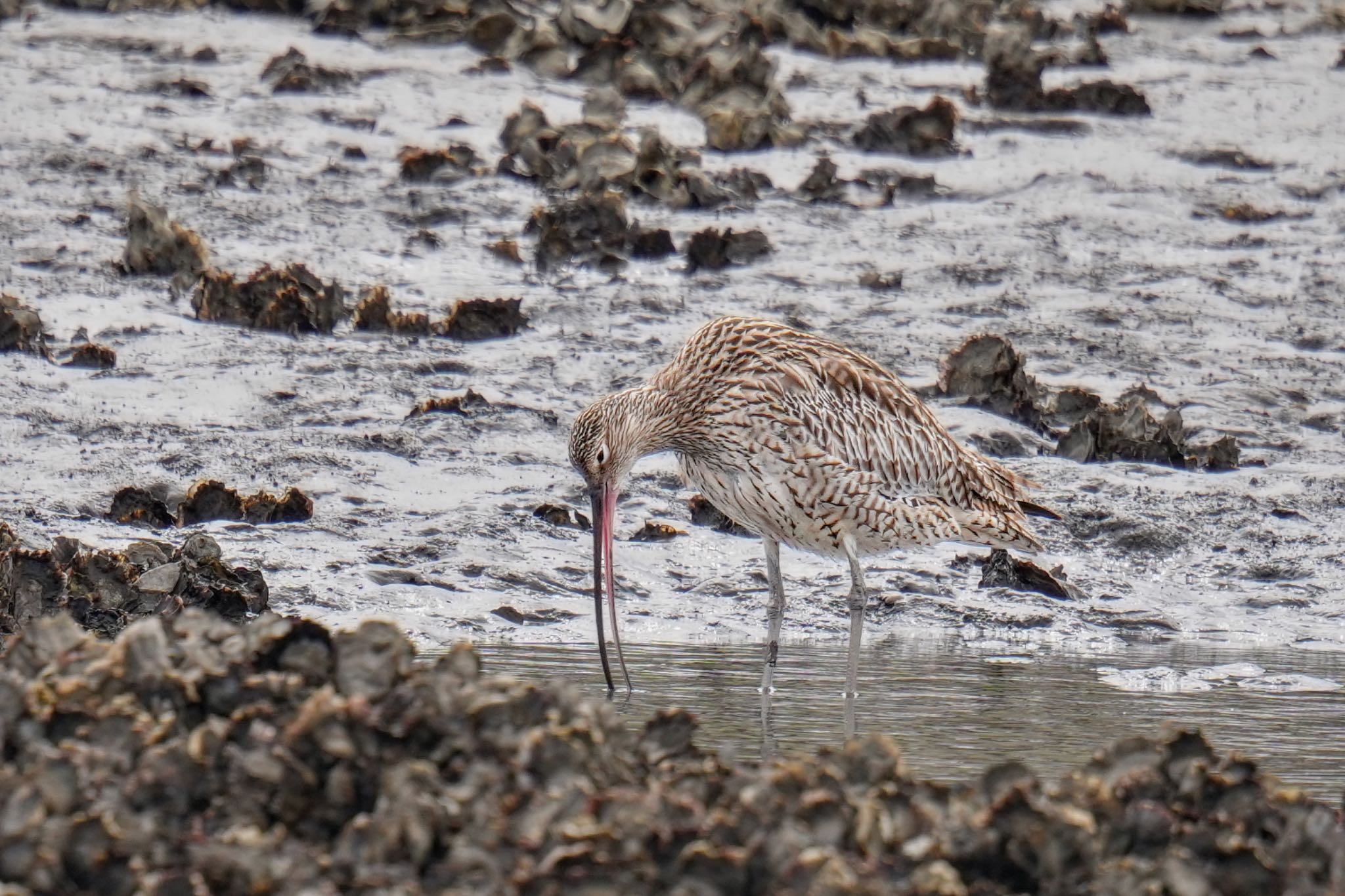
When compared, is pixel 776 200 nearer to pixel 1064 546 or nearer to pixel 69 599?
pixel 1064 546

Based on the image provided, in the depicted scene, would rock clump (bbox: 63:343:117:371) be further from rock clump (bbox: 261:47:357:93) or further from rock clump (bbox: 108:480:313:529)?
rock clump (bbox: 261:47:357:93)

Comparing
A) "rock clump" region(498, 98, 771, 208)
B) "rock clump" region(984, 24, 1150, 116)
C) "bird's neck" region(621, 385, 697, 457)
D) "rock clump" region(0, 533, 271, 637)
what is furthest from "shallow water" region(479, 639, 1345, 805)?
"rock clump" region(984, 24, 1150, 116)

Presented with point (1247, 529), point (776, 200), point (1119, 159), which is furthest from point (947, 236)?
point (1247, 529)

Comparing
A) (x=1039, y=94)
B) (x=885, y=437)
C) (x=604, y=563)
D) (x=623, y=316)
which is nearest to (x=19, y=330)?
(x=623, y=316)

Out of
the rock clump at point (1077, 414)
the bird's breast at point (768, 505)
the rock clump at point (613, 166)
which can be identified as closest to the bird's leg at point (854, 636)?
the bird's breast at point (768, 505)

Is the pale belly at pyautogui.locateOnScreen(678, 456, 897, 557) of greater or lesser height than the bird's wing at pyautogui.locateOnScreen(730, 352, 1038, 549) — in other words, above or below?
below

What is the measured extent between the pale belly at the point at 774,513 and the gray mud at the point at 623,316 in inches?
24.2

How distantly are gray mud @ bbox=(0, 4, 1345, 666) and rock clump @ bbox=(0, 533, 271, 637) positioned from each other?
0.52 m

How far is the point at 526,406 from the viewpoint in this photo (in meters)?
10.8

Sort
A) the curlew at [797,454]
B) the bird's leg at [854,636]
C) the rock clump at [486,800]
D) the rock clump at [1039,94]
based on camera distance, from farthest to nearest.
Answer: the rock clump at [1039,94], the curlew at [797,454], the bird's leg at [854,636], the rock clump at [486,800]

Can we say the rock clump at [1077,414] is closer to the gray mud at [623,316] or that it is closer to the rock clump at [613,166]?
the gray mud at [623,316]

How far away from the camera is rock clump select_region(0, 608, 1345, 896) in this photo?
4262mm

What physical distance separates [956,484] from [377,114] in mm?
6841

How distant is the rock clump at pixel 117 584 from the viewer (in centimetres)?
791
